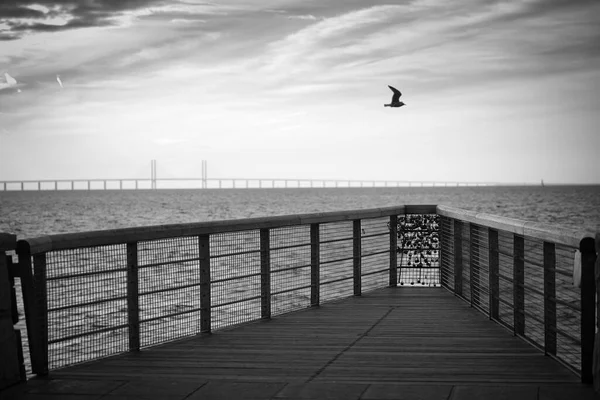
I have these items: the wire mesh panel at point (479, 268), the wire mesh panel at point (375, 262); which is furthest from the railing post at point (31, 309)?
the wire mesh panel at point (479, 268)

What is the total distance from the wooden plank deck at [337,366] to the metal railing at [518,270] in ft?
0.75

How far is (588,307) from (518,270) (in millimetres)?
1446

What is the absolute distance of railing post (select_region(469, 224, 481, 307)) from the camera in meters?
8.09

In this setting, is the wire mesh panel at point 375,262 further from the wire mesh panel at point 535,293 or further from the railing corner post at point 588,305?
the railing corner post at point 588,305

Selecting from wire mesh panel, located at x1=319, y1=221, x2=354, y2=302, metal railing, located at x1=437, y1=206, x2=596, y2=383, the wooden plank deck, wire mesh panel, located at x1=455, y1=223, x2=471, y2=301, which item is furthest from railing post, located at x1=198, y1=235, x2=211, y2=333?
wire mesh panel, located at x1=455, y1=223, x2=471, y2=301

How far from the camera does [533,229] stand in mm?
5758

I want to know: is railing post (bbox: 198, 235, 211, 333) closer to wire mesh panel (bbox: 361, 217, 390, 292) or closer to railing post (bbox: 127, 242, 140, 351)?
railing post (bbox: 127, 242, 140, 351)

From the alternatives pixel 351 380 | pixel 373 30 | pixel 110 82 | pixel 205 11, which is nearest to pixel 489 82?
pixel 373 30

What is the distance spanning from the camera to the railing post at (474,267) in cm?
809

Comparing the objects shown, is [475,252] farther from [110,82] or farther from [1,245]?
[110,82]

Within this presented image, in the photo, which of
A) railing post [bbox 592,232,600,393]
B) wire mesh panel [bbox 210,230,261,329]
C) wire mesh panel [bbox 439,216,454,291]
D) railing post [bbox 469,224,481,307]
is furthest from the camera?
wire mesh panel [bbox 439,216,454,291]

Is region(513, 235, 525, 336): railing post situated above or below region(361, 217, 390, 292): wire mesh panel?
above

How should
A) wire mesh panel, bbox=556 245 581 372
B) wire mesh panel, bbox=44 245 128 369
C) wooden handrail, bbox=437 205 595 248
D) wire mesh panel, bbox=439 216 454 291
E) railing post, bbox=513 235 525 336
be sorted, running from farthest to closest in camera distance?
wire mesh panel, bbox=439 216 454 291
railing post, bbox=513 235 525 336
wire mesh panel, bbox=44 245 128 369
wire mesh panel, bbox=556 245 581 372
wooden handrail, bbox=437 205 595 248

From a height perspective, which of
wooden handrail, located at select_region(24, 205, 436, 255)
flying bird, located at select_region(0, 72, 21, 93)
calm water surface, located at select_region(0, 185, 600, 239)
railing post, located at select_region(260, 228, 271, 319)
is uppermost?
flying bird, located at select_region(0, 72, 21, 93)
